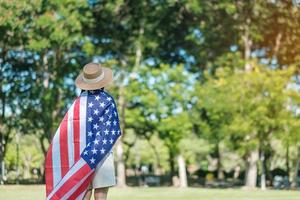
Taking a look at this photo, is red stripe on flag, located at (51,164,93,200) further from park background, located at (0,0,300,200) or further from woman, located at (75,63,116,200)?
park background, located at (0,0,300,200)

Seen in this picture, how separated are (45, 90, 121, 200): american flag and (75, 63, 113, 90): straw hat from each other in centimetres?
20

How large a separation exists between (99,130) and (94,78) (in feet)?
1.73

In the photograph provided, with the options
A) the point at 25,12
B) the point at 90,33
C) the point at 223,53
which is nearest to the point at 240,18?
the point at 223,53

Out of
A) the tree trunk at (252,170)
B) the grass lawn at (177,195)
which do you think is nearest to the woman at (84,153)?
the grass lawn at (177,195)

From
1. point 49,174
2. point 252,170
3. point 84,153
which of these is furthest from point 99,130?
point 252,170

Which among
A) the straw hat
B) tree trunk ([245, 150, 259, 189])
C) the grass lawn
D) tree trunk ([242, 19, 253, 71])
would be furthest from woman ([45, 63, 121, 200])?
tree trunk ([242, 19, 253, 71])

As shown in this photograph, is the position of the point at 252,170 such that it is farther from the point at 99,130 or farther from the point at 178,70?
the point at 99,130

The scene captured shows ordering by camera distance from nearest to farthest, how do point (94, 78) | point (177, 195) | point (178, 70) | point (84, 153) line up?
1. point (84, 153)
2. point (94, 78)
3. point (177, 195)
4. point (178, 70)

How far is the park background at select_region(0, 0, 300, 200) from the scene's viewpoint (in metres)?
36.0

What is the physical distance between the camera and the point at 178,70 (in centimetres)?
3938

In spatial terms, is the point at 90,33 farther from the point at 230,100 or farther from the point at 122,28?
the point at 230,100

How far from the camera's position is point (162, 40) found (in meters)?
40.2

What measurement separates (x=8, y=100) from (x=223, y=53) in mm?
12817

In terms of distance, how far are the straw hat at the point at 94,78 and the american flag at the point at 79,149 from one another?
20cm
